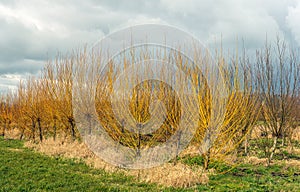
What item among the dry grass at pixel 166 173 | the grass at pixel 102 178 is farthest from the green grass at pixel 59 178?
the dry grass at pixel 166 173

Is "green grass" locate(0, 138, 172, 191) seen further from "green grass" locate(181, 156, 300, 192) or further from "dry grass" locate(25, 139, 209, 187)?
"green grass" locate(181, 156, 300, 192)

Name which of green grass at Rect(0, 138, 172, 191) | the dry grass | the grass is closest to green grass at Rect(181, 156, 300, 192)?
the grass

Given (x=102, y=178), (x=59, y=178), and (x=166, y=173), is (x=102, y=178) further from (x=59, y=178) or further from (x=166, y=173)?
(x=166, y=173)

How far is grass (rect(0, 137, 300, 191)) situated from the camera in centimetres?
622

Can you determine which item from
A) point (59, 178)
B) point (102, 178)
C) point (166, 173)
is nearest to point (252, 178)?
point (166, 173)

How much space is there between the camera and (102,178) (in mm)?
7242

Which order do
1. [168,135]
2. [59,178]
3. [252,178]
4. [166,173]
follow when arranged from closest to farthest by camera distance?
[166,173]
[59,178]
[252,178]
[168,135]

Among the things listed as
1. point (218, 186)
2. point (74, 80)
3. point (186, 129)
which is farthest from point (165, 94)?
point (74, 80)

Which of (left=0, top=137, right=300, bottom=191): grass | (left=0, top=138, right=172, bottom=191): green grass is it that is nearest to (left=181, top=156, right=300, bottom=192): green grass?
(left=0, top=137, right=300, bottom=191): grass

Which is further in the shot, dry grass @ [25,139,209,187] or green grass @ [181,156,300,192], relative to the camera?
dry grass @ [25,139,209,187]

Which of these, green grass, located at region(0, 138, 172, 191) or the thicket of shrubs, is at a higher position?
the thicket of shrubs

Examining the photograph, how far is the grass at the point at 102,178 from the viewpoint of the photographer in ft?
20.4

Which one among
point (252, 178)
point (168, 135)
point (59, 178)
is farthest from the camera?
point (168, 135)

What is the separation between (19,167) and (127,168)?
3247mm
